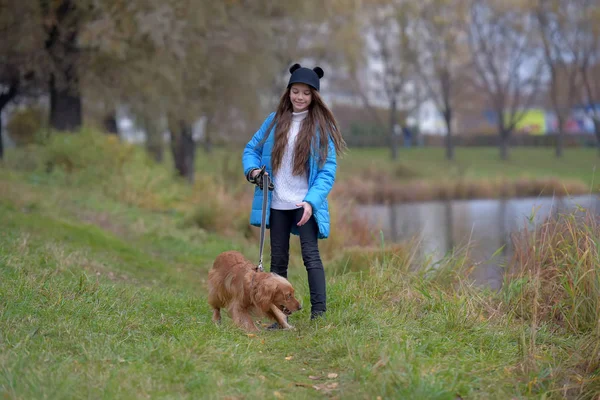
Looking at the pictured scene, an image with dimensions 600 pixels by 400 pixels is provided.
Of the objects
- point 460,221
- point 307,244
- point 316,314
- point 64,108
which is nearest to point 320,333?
point 316,314

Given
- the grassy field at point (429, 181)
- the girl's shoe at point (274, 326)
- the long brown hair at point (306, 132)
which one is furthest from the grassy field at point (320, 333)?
the grassy field at point (429, 181)

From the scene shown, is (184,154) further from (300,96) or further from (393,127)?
(393,127)

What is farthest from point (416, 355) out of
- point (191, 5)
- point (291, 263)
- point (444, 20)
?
point (444, 20)

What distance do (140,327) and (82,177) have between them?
38.1 feet

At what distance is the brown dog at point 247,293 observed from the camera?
5609 mm

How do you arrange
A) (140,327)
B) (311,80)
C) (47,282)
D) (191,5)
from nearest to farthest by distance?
1. (140,327)
2. (311,80)
3. (47,282)
4. (191,5)

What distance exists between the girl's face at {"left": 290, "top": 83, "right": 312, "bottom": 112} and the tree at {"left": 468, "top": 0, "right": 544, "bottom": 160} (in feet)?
116

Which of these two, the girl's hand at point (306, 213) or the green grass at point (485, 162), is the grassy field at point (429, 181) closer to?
the green grass at point (485, 162)

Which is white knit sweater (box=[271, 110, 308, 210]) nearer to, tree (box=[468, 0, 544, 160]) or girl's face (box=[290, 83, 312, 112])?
girl's face (box=[290, 83, 312, 112])

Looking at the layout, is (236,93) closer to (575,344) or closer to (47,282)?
(47,282)

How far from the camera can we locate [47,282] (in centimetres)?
632

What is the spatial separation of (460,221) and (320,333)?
14255 millimetres

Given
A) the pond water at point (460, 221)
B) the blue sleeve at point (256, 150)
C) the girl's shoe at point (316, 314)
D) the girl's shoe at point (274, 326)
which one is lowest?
the pond water at point (460, 221)

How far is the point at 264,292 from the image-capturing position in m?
5.59
